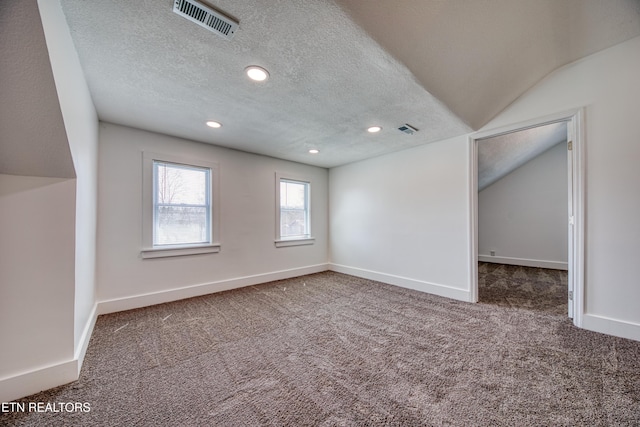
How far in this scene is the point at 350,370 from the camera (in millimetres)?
1771

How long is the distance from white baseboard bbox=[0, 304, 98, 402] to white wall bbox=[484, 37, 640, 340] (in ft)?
14.5

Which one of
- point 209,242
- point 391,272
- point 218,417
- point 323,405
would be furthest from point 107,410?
point 391,272

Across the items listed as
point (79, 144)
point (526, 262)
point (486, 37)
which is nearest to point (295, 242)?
point (79, 144)

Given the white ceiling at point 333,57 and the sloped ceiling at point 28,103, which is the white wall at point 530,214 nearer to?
the white ceiling at point 333,57

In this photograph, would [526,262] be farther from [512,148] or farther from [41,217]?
[41,217]

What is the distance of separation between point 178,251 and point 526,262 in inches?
278

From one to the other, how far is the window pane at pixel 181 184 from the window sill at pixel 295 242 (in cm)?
148

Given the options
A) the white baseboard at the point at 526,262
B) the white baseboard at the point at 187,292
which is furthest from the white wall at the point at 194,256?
the white baseboard at the point at 526,262

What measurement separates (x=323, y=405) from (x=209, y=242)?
2.85 m

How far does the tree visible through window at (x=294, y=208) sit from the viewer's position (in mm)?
4621

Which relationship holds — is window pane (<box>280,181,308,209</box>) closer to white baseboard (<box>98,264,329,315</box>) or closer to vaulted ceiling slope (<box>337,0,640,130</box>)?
white baseboard (<box>98,264,329,315</box>)

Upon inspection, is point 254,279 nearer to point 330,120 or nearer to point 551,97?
point 330,120

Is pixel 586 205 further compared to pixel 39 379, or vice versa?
pixel 586 205

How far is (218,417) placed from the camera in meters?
1.36
